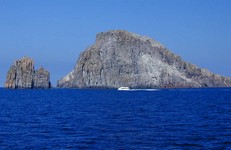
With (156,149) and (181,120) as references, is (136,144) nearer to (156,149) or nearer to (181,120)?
(156,149)

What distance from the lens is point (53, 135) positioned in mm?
43531

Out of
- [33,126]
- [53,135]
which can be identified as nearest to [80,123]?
[33,126]

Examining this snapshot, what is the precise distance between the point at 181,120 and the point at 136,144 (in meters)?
20.7

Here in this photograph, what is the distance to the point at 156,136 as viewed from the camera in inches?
1683

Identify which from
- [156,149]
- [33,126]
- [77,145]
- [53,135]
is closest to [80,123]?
[33,126]

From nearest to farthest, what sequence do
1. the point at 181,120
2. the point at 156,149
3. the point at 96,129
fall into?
1. the point at 156,149
2. the point at 96,129
3. the point at 181,120

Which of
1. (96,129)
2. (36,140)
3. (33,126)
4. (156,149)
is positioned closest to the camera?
(156,149)

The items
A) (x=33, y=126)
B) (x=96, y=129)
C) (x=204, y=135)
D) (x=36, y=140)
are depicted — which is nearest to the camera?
(x=36, y=140)

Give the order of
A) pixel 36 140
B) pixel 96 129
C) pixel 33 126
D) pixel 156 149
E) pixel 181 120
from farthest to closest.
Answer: pixel 181 120 < pixel 33 126 < pixel 96 129 < pixel 36 140 < pixel 156 149

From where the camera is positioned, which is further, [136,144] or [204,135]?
[204,135]

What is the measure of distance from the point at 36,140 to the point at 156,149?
11.3 m

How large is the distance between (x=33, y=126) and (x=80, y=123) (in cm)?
591

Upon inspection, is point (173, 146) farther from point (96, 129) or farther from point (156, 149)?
point (96, 129)

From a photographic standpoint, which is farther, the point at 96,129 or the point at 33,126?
the point at 33,126
